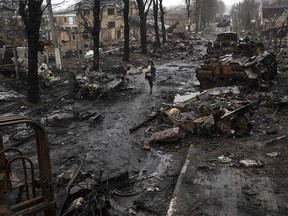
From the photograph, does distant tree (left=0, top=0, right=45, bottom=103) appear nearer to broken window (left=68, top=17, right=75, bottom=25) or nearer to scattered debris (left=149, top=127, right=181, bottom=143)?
scattered debris (left=149, top=127, right=181, bottom=143)

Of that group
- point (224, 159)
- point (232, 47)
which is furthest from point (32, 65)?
point (232, 47)

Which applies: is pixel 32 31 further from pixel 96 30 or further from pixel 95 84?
pixel 96 30

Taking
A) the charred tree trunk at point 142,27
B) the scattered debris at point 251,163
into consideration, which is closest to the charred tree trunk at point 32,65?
the scattered debris at point 251,163

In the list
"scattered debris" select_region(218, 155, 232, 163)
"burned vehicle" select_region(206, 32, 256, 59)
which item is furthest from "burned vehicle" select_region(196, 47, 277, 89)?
"scattered debris" select_region(218, 155, 232, 163)

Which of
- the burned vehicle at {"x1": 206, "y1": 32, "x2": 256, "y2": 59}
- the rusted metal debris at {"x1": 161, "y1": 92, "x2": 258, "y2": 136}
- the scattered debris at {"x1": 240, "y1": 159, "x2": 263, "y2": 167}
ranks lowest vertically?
the scattered debris at {"x1": 240, "y1": 159, "x2": 263, "y2": 167}

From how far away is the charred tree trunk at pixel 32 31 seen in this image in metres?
11.7

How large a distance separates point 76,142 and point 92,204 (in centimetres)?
399

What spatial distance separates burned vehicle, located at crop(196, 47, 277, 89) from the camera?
12883 millimetres

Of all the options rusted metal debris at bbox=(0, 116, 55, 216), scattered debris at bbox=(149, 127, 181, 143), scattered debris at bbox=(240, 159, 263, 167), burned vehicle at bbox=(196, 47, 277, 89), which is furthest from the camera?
burned vehicle at bbox=(196, 47, 277, 89)

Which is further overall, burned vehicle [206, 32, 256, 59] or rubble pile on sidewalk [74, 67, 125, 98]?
burned vehicle [206, 32, 256, 59]

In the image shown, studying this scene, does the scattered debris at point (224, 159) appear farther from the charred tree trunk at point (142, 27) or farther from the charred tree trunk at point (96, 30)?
the charred tree trunk at point (142, 27)

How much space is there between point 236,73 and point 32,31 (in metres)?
7.79

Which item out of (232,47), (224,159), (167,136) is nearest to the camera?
(224,159)

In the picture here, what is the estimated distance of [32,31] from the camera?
1207 centimetres
